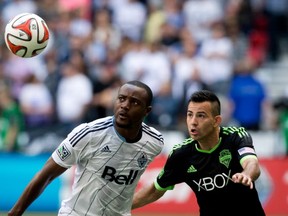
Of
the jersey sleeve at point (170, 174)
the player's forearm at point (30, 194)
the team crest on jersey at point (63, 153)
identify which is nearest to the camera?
the player's forearm at point (30, 194)

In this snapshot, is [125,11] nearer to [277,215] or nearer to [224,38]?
[224,38]

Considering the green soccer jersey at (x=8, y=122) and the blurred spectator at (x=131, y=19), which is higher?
the blurred spectator at (x=131, y=19)

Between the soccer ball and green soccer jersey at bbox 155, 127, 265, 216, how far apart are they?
81.2 inches

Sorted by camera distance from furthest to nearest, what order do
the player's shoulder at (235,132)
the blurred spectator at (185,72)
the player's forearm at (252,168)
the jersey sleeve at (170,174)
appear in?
the blurred spectator at (185,72), the jersey sleeve at (170,174), the player's shoulder at (235,132), the player's forearm at (252,168)

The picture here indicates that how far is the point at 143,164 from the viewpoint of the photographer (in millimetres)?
8555

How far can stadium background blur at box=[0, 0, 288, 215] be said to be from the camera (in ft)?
55.4

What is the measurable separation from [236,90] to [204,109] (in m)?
9.32

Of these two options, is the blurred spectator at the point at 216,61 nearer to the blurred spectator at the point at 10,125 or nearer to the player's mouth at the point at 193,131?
the blurred spectator at the point at 10,125

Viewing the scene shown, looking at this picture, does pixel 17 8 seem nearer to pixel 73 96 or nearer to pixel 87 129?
pixel 73 96

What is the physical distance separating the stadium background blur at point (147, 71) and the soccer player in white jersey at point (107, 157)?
7986mm

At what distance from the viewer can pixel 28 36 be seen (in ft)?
31.1

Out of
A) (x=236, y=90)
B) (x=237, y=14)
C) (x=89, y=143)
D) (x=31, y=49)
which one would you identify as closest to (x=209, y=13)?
(x=237, y=14)

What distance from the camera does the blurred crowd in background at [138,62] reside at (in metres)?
17.1

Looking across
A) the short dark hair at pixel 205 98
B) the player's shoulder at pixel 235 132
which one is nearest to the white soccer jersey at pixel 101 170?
the short dark hair at pixel 205 98
